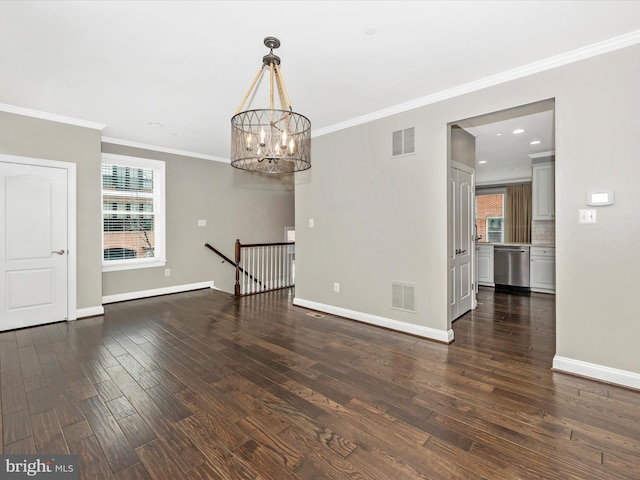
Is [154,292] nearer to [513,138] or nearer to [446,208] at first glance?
[446,208]

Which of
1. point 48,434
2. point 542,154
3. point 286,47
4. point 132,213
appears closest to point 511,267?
point 542,154

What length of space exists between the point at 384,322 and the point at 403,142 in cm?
224

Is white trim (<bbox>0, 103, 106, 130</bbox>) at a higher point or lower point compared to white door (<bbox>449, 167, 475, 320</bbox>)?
higher

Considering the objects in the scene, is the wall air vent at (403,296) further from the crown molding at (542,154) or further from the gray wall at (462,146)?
the crown molding at (542,154)

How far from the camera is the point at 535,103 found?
2.91m

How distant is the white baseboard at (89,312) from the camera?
14.4ft

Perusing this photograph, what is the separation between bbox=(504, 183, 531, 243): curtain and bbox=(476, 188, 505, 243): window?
18 centimetres

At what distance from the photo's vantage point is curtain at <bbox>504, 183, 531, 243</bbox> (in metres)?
7.96

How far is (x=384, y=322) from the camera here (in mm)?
4016

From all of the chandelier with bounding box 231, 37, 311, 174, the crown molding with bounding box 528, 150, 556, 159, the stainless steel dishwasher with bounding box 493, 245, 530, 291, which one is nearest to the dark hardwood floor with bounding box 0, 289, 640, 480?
the chandelier with bounding box 231, 37, 311, 174

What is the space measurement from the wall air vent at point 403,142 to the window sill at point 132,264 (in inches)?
177

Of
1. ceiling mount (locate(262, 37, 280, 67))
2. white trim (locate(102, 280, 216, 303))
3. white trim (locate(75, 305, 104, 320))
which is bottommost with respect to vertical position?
white trim (locate(75, 305, 104, 320))

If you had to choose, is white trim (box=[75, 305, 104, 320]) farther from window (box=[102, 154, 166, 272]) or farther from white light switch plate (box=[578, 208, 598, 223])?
white light switch plate (box=[578, 208, 598, 223])

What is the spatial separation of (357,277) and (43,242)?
4144 millimetres
